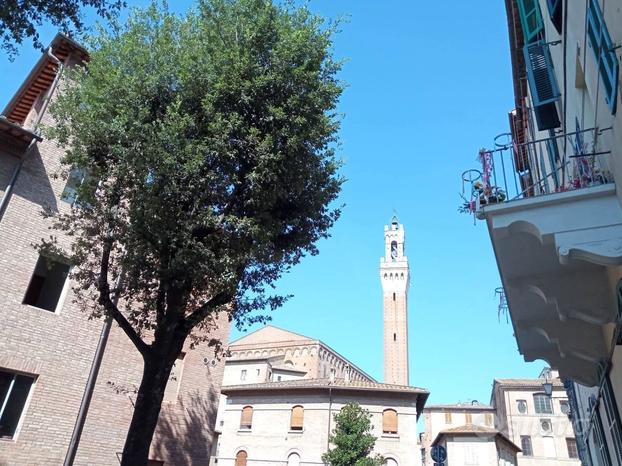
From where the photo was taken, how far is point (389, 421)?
98.7 ft

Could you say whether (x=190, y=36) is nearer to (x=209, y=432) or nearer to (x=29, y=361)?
(x=29, y=361)

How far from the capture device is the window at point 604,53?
3985 millimetres

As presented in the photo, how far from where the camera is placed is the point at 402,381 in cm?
6925

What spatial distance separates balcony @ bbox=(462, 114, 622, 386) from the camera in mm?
4289

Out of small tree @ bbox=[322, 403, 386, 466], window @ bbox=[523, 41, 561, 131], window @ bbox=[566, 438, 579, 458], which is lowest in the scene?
small tree @ bbox=[322, 403, 386, 466]

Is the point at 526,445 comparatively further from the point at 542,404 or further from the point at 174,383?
the point at 174,383

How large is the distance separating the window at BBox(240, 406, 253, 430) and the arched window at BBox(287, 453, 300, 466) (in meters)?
3.76

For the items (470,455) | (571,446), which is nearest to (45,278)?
(470,455)

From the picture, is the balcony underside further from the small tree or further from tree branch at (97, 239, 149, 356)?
the small tree

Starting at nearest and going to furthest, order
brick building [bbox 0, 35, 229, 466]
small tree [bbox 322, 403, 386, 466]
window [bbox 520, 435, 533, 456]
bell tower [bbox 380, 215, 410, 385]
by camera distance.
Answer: brick building [bbox 0, 35, 229, 466]
small tree [bbox 322, 403, 386, 466]
window [bbox 520, 435, 533, 456]
bell tower [bbox 380, 215, 410, 385]

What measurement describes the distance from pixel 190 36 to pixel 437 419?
51065 millimetres

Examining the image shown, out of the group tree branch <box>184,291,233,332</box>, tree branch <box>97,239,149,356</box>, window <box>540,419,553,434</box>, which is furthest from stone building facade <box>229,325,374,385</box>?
tree branch <box>97,239,149,356</box>

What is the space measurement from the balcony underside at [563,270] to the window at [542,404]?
44.7m

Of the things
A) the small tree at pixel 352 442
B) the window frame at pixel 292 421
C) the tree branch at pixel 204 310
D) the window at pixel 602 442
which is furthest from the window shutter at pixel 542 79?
the window frame at pixel 292 421
